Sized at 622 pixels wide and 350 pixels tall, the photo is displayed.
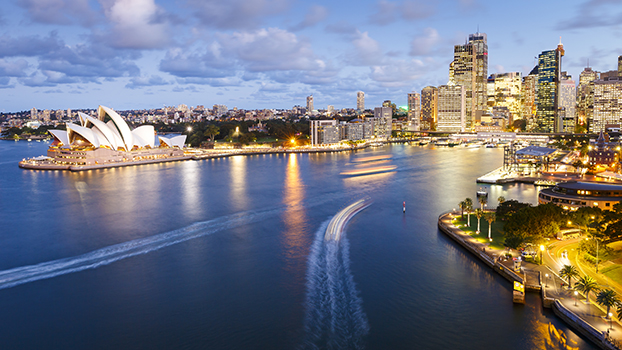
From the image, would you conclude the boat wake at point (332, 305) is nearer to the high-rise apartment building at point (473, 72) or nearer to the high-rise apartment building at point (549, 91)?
the high-rise apartment building at point (473, 72)

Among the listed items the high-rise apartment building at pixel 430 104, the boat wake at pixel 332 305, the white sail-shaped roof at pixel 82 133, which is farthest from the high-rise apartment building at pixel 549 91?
the boat wake at pixel 332 305

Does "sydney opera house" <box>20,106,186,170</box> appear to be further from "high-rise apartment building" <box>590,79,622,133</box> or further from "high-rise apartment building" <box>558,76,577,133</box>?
"high-rise apartment building" <box>558,76,577,133</box>

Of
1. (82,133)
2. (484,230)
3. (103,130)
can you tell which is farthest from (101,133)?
(484,230)

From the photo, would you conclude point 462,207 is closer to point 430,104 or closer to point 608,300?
point 608,300

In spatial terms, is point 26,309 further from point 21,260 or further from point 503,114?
point 503,114

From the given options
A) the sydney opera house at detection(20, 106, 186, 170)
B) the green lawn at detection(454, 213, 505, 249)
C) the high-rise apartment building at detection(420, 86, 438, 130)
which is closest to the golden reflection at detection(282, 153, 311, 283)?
the green lawn at detection(454, 213, 505, 249)

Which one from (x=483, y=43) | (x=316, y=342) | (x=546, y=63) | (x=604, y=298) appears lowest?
(x=316, y=342)

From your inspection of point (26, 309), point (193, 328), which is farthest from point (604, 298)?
point (26, 309)
